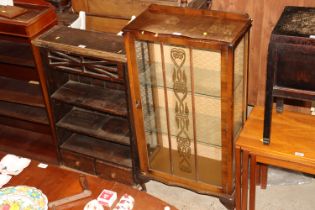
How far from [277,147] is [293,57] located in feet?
2.12

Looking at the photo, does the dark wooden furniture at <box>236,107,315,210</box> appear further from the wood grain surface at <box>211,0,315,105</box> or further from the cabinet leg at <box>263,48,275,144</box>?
the wood grain surface at <box>211,0,315,105</box>

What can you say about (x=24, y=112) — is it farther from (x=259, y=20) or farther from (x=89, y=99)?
(x=259, y=20)

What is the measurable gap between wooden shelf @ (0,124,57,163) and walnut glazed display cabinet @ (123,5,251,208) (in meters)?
0.98

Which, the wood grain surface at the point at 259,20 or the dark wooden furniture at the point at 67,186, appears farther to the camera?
the wood grain surface at the point at 259,20

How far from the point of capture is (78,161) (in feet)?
12.9

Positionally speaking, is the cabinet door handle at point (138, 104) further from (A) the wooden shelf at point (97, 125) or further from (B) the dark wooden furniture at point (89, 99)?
(A) the wooden shelf at point (97, 125)

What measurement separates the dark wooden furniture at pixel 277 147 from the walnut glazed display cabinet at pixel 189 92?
9 cm

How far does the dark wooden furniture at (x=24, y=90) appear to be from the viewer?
11.4 feet

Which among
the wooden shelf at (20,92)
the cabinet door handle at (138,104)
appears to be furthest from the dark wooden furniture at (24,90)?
the cabinet door handle at (138,104)

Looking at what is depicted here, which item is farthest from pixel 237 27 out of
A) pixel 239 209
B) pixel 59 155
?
pixel 59 155

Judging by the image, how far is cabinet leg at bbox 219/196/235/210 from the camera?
134 inches

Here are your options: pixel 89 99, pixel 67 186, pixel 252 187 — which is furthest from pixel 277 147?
pixel 89 99

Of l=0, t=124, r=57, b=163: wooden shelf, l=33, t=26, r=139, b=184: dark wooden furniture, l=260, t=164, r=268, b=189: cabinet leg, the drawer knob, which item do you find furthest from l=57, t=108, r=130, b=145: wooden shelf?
l=260, t=164, r=268, b=189: cabinet leg

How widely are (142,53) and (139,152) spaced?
811 mm
